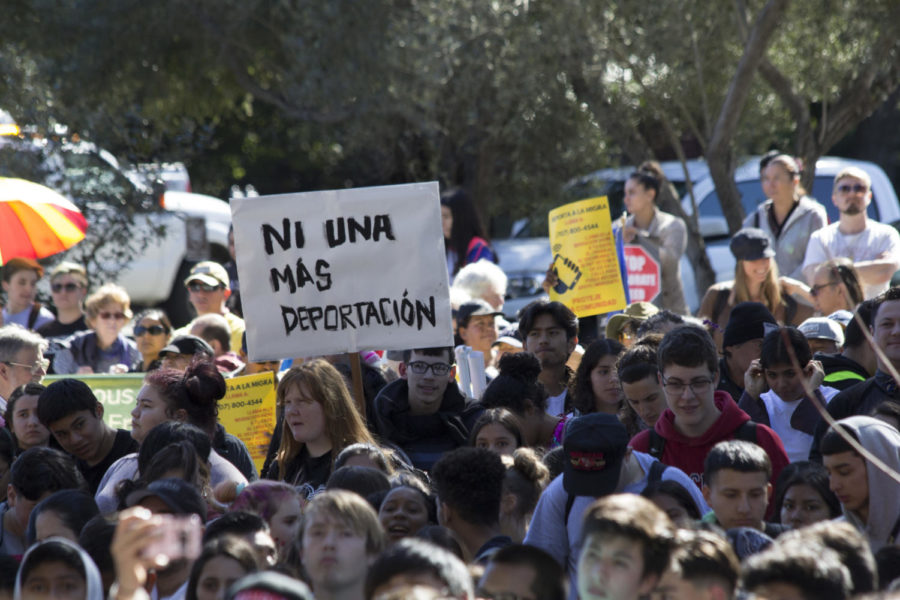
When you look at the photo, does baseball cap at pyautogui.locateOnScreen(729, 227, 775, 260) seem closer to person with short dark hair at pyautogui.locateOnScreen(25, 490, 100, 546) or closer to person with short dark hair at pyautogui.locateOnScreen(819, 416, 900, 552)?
person with short dark hair at pyautogui.locateOnScreen(819, 416, 900, 552)

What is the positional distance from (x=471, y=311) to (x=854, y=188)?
2.67 m

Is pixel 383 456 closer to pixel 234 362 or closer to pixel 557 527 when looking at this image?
pixel 557 527

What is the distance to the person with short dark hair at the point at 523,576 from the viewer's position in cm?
418

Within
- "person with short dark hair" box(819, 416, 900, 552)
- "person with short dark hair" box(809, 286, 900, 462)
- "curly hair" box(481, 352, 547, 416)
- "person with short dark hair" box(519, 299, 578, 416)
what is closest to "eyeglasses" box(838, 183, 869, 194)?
"person with short dark hair" box(519, 299, 578, 416)

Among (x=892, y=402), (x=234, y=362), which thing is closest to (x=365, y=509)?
(x=892, y=402)

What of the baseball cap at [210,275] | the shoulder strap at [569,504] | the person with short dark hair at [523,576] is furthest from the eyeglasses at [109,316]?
the person with short dark hair at [523,576]

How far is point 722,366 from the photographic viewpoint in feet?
23.7

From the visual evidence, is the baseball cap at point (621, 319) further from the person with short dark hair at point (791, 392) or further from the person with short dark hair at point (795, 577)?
the person with short dark hair at point (795, 577)

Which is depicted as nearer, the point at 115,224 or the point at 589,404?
the point at 589,404

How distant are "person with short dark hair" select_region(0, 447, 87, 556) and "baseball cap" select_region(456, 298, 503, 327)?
3242 millimetres

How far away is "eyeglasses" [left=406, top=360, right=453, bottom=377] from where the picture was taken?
6.83 m

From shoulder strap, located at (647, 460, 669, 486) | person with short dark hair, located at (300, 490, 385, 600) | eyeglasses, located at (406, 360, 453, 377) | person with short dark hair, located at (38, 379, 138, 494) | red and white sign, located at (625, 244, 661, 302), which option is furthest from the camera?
red and white sign, located at (625, 244, 661, 302)

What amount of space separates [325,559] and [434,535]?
48cm

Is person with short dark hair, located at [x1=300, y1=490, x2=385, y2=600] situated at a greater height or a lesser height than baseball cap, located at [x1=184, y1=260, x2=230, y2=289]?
lesser
